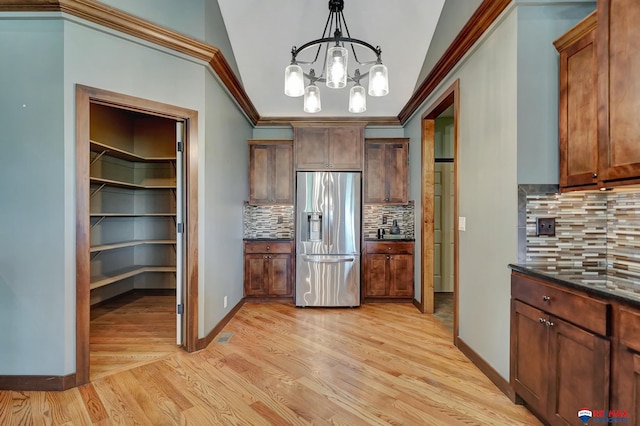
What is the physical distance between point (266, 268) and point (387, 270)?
67.3 inches

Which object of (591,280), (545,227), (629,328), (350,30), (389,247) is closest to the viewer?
(629,328)

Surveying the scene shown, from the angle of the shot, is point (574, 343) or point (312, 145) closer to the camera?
point (574, 343)

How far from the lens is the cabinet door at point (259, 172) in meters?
4.37

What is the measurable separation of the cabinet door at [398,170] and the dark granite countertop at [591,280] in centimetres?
238

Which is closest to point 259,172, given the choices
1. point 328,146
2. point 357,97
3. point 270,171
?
point 270,171

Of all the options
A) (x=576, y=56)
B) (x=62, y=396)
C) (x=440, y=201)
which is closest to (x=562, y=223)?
(x=576, y=56)

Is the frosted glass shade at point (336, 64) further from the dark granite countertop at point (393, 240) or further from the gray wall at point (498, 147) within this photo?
the dark granite countertop at point (393, 240)

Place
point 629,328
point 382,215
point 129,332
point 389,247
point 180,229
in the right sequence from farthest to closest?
point 382,215, point 389,247, point 129,332, point 180,229, point 629,328

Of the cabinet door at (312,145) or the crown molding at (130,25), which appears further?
the cabinet door at (312,145)

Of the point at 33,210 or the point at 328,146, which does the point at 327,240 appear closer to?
the point at 328,146

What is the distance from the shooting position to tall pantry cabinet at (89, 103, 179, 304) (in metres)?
4.20

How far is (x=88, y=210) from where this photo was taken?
223 centimetres

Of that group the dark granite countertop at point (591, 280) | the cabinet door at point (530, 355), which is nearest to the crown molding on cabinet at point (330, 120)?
the dark granite countertop at point (591, 280)

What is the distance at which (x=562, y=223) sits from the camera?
6.45 feet
